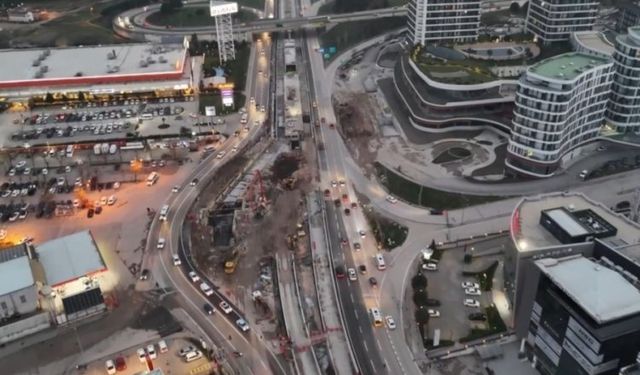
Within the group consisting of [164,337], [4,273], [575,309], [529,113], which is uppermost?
[529,113]

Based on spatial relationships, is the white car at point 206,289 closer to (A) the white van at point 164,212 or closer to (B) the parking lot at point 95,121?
(A) the white van at point 164,212

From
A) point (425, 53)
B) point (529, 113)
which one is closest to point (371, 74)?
point (425, 53)

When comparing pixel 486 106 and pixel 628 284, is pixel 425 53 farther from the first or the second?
pixel 628 284

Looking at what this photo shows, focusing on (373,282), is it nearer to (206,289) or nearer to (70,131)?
(206,289)

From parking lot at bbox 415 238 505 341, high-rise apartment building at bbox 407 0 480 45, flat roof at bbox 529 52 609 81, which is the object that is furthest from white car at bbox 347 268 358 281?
high-rise apartment building at bbox 407 0 480 45

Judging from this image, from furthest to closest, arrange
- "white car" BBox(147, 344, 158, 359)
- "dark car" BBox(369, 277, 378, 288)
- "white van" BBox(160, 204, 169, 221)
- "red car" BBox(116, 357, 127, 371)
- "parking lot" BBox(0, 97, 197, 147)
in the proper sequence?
"parking lot" BBox(0, 97, 197, 147), "white van" BBox(160, 204, 169, 221), "dark car" BBox(369, 277, 378, 288), "white car" BBox(147, 344, 158, 359), "red car" BBox(116, 357, 127, 371)

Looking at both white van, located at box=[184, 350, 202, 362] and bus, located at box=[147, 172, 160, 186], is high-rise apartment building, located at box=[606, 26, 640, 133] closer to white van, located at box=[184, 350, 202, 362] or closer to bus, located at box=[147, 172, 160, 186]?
white van, located at box=[184, 350, 202, 362]
